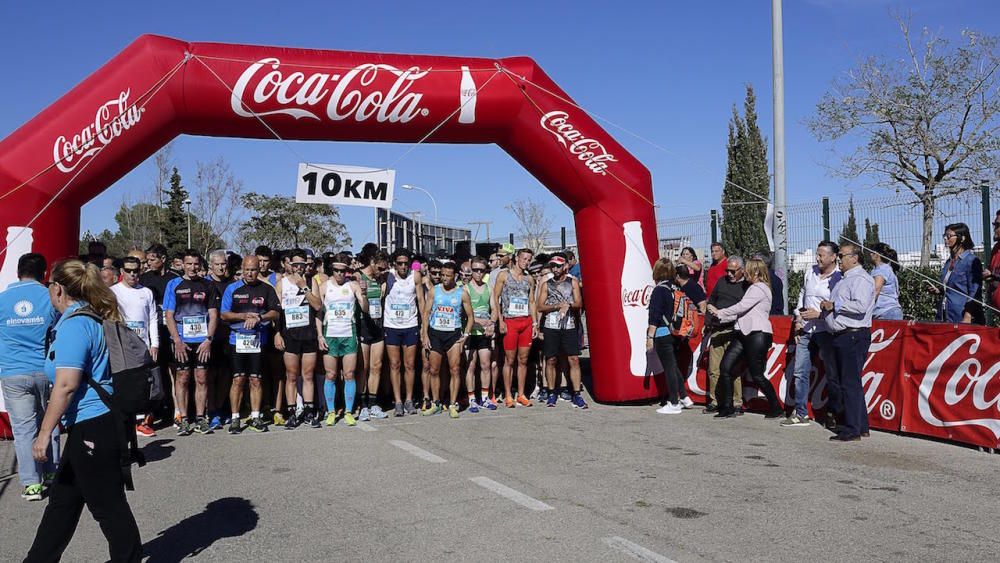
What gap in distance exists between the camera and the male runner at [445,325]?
32.7 feet

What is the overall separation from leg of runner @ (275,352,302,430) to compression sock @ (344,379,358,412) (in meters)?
0.56

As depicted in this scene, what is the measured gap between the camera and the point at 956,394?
7.77 metres

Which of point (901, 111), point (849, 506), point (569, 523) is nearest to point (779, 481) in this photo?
point (849, 506)

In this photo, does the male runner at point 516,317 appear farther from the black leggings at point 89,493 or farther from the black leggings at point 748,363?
the black leggings at point 89,493

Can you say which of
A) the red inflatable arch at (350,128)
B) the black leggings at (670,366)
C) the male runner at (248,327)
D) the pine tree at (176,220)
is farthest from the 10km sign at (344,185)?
the pine tree at (176,220)

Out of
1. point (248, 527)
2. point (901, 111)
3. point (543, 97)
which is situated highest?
point (901, 111)

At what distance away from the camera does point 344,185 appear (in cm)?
987

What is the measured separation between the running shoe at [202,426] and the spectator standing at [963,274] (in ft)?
28.0

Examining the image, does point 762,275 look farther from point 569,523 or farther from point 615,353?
point 569,523

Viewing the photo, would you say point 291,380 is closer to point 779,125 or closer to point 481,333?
point 481,333

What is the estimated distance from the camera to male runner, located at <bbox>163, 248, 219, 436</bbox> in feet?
29.4

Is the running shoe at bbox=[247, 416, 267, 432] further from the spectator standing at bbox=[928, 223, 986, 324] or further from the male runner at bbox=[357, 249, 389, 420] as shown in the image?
the spectator standing at bbox=[928, 223, 986, 324]

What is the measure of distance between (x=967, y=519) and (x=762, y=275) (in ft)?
14.2

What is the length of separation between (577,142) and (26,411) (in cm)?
658
